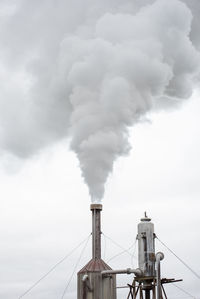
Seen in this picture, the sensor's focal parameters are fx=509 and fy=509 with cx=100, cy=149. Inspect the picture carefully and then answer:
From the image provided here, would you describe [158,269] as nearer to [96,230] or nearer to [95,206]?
[96,230]

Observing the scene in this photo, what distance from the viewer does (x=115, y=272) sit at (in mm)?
32656

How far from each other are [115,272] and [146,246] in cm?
282

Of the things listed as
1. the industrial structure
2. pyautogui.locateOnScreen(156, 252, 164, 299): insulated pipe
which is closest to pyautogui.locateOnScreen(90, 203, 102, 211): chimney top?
the industrial structure

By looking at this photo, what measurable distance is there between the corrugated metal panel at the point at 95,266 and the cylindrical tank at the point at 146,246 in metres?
2.33

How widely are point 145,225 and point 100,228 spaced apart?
3078mm

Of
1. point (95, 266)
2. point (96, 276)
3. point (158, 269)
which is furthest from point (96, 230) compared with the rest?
point (158, 269)

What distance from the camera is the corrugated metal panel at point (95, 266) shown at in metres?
32.9

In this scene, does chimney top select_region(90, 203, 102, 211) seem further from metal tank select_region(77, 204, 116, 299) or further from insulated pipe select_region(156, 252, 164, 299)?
insulated pipe select_region(156, 252, 164, 299)

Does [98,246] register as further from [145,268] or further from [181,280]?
[181,280]

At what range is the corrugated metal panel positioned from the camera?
3291 cm

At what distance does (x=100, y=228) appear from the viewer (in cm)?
3416

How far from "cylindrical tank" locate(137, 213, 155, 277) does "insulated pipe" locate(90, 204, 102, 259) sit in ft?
9.01

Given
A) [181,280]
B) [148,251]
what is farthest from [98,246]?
[181,280]

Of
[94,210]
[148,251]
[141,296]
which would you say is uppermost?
[94,210]
